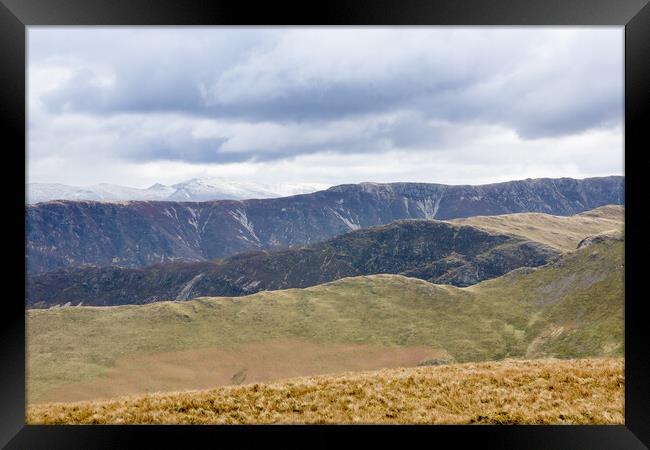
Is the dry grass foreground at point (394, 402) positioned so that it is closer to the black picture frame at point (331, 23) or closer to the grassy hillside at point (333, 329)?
the black picture frame at point (331, 23)

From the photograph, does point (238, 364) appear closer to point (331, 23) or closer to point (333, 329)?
point (333, 329)

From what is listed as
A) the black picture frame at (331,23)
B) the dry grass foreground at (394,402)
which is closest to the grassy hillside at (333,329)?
the dry grass foreground at (394,402)

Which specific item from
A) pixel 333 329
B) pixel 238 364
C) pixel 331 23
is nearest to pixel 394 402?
pixel 331 23

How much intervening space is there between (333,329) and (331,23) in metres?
135

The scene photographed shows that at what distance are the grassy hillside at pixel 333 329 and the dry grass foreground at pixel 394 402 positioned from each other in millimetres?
96766

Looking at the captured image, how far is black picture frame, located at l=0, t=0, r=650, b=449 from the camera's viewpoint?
12.1 meters

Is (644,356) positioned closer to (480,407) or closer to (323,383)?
(480,407)

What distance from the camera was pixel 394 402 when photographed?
14.9 meters

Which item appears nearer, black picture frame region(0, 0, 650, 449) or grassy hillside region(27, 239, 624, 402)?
black picture frame region(0, 0, 650, 449)

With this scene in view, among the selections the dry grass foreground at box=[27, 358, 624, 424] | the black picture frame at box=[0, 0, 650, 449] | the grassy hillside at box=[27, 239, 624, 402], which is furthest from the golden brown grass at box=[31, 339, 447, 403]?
the black picture frame at box=[0, 0, 650, 449]

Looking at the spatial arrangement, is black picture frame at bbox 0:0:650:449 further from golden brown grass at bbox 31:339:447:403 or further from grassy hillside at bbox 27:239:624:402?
golden brown grass at bbox 31:339:447:403

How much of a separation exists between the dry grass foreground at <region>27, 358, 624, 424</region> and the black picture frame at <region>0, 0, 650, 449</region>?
0.88m

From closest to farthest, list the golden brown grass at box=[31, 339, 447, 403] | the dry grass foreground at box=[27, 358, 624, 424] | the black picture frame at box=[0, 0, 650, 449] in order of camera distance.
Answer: the black picture frame at box=[0, 0, 650, 449]
the dry grass foreground at box=[27, 358, 624, 424]
the golden brown grass at box=[31, 339, 447, 403]

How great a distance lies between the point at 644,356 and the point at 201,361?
4942 inches
